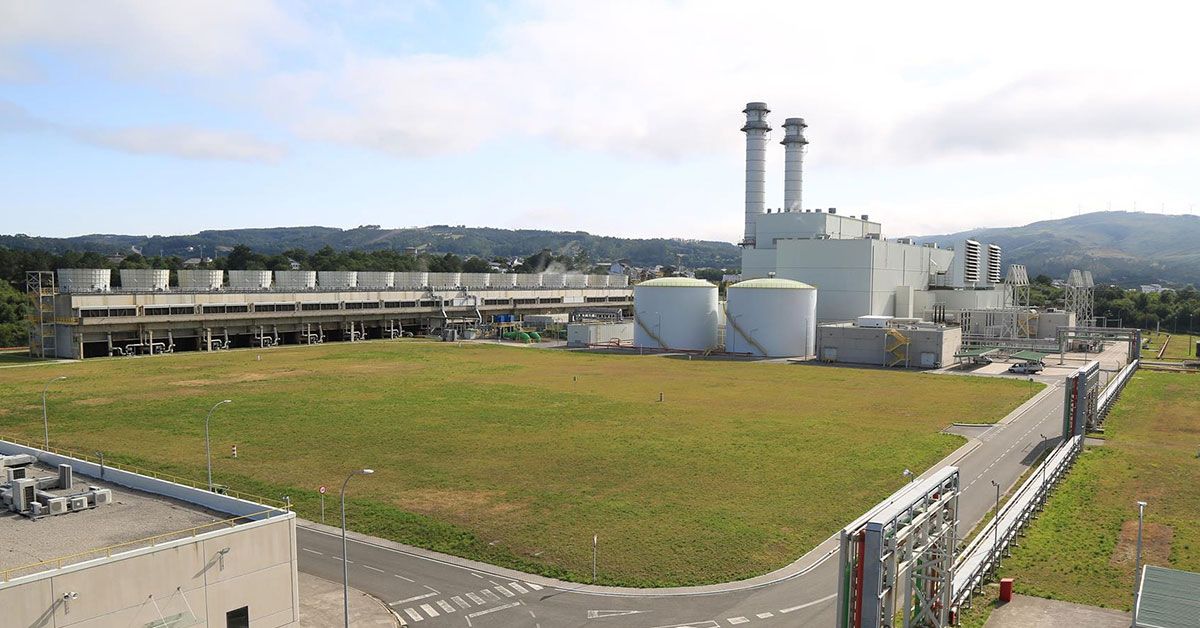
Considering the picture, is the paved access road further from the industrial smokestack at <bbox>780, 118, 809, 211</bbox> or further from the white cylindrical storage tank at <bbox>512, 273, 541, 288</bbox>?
the white cylindrical storage tank at <bbox>512, 273, 541, 288</bbox>

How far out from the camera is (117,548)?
2044cm

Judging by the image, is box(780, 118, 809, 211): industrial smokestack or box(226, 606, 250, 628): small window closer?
box(226, 606, 250, 628): small window

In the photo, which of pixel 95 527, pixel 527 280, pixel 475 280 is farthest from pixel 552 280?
pixel 95 527

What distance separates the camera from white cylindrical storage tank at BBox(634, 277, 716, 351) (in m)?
115

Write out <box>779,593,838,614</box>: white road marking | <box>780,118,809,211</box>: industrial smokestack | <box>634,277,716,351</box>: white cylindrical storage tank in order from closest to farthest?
<box>779,593,838,614</box>: white road marking → <box>634,277,716,351</box>: white cylindrical storage tank → <box>780,118,809,211</box>: industrial smokestack

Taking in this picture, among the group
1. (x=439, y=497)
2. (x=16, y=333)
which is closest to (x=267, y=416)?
(x=439, y=497)

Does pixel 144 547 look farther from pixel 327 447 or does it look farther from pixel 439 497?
pixel 327 447

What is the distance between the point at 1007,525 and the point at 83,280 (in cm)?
11370

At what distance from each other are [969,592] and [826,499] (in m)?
12.0

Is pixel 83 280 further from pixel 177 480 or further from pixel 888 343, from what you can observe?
pixel 888 343

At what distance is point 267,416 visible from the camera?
58.2m

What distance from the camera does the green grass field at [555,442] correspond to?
3262 cm

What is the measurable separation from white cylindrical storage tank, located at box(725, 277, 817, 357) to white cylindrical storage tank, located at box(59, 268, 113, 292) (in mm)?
87778

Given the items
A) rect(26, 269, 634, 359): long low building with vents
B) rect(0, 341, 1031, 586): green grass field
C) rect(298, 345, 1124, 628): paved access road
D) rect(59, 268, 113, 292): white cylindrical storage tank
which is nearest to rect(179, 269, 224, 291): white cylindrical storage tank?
rect(26, 269, 634, 359): long low building with vents
